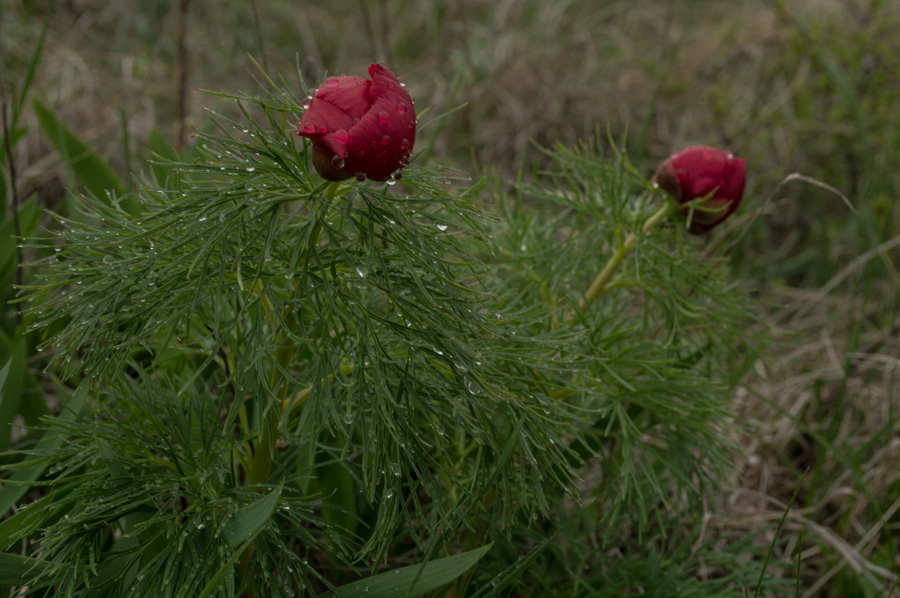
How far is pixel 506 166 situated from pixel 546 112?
303 mm

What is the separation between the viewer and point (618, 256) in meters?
1.26

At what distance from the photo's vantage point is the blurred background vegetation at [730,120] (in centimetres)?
183

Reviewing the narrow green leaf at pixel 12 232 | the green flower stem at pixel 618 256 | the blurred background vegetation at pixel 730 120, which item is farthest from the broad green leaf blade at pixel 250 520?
the narrow green leaf at pixel 12 232

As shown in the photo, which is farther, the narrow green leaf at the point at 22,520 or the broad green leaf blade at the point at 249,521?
the narrow green leaf at the point at 22,520

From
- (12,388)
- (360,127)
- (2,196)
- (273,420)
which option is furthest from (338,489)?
(2,196)

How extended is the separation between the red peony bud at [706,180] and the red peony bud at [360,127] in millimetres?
557

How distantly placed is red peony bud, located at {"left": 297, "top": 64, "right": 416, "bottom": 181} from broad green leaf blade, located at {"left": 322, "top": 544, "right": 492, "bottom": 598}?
18.6 inches

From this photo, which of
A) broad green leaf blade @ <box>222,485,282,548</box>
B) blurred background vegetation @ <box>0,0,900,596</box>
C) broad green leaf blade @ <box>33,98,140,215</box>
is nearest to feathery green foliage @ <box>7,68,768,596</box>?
broad green leaf blade @ <box>222,485,282,548</box>

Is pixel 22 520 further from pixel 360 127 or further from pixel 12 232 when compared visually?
pixel 12 232

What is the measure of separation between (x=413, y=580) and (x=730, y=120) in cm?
262

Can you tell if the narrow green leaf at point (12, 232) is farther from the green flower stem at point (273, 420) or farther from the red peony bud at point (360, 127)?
the red peony bud at point (360, 127)

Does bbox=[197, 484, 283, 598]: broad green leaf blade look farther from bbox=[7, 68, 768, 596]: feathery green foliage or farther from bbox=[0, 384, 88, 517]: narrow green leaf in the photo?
bbox=[0, 384, 88, 517]: narrow green leaf

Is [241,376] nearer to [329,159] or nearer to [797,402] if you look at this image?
[329,159]

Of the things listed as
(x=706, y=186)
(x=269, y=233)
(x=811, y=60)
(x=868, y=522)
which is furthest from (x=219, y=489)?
(x=811, y=60)
